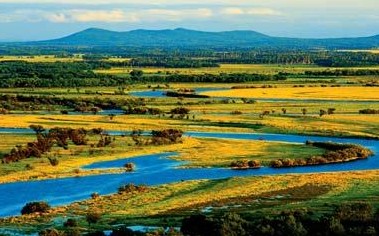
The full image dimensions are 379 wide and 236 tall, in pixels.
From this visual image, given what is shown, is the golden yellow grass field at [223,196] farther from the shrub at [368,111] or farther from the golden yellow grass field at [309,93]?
the golden yellow grass field at [309,93]

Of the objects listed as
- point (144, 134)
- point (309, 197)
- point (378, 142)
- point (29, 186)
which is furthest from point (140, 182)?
point (378, 142)

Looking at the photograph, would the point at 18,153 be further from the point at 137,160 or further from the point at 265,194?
the point at 265,194

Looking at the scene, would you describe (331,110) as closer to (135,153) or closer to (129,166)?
(135,153)

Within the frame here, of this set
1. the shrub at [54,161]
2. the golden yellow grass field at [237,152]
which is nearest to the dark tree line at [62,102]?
the golden yellow grass field at [237,152]

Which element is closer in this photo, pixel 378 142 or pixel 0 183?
pixel 0 183

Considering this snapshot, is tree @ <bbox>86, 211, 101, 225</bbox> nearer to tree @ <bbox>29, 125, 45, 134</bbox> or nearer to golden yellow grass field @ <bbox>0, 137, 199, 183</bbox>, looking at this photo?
golden yellow grass field @ <bbox>0, 137, 199, 183</bbox>

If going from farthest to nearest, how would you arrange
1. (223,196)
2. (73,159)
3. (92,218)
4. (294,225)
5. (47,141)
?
1. (47,141)
2. (73,159)
3. (223,196)
4. (92,218)
5. (294,225)

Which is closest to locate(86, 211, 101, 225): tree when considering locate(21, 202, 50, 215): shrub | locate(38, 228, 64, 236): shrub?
locate(21, 202, 50, 215): shrub

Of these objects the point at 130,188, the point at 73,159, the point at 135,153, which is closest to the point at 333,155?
the point at 135,153
